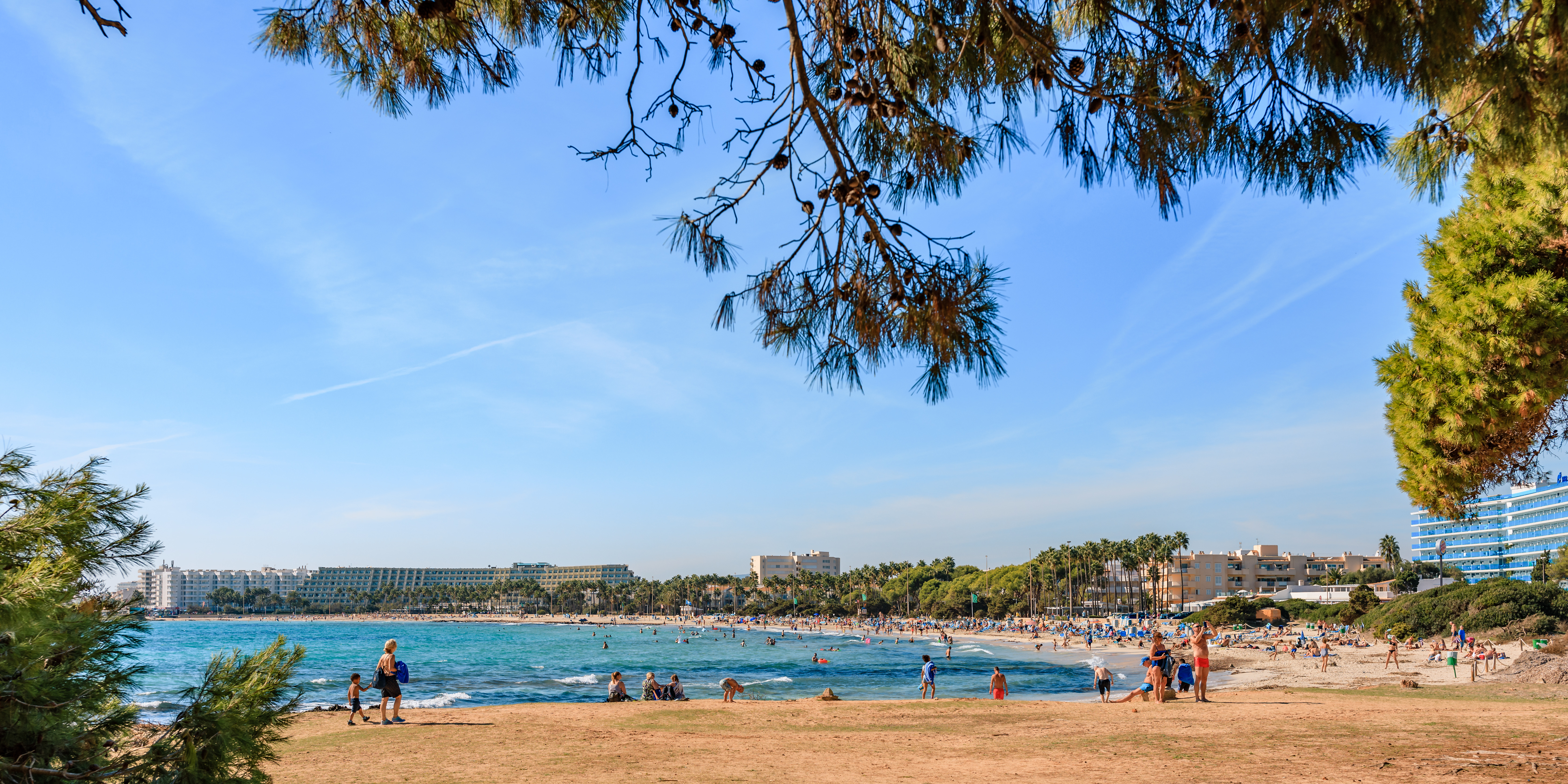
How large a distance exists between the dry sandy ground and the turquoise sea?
2.14m

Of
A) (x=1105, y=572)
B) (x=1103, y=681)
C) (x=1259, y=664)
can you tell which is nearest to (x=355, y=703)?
(x=1103, y=681)

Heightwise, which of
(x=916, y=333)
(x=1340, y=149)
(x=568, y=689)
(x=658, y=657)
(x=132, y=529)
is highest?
(x=1340, y=149)

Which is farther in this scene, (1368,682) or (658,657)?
(658,657)

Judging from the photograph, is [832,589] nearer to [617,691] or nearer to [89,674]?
[617,691]

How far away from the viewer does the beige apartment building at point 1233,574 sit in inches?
4259

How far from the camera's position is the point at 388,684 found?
1206 centimetres

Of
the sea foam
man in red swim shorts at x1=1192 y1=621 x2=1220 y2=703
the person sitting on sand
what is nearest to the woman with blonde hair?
the person sitting on sand

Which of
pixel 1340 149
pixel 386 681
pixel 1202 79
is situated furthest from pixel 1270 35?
pixel 386 681

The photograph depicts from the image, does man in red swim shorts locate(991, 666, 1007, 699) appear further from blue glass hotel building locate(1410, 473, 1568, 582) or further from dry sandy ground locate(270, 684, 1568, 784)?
blue glass hotel building locate(1410, 473, 1568, 582)

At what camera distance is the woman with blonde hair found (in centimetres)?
1196

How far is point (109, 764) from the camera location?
3.06 meters

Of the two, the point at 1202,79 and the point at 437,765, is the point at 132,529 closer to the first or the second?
the point at 1202,79

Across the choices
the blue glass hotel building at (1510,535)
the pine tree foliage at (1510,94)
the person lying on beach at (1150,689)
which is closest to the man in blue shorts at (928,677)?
the person lying on beach at (1150,689)

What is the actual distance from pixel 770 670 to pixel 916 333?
155 ft
